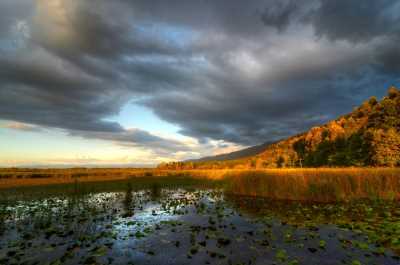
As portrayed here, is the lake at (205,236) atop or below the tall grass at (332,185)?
below

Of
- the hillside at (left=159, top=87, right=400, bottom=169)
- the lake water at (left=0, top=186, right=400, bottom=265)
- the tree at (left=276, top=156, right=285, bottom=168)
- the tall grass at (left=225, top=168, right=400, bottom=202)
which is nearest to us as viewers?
the lake water at (left=0, top=186, right=400, bottom=265)

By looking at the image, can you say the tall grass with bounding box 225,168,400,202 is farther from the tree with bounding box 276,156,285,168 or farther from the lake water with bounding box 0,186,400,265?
the tree with bounding box 276,156,285,168

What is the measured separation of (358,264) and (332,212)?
9278 millimetres

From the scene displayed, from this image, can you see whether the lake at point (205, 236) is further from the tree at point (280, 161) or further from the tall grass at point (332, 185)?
the tree at point (280, 161)

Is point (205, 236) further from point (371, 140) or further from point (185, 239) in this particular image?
point (371, 140)

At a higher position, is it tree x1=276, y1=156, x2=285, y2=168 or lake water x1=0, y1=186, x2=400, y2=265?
tree x1=276, y1=156, x2=285, y2=168

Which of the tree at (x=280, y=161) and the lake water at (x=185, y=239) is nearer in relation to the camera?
the lake water at (x=185, y=239)

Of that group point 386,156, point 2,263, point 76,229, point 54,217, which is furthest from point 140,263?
point 386,156

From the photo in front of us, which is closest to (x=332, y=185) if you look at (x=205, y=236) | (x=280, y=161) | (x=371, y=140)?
(x=205, y=236)

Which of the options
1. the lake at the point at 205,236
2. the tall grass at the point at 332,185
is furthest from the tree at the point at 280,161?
the lake at the point at 205,236

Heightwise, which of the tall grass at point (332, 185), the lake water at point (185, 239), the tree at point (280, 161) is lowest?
the lake water at point (185, 239)

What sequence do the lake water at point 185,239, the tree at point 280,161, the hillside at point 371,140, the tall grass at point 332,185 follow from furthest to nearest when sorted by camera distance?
the tree at point 280,161 → the hillside at point 371,140 → the tall grass at point 332,185 → the lake water at point 185,239

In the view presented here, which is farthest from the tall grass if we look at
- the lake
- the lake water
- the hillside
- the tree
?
the tree

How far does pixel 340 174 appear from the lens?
22.6m
